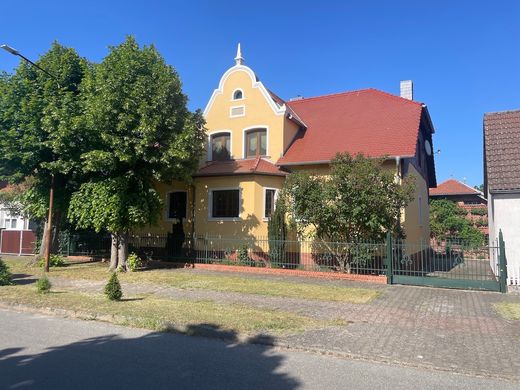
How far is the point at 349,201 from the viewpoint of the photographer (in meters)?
14.1

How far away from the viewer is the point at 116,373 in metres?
5.27

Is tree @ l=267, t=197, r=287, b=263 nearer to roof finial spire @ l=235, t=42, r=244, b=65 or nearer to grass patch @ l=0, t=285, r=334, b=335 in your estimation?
grass patch @ l=0, t=285, r=334, b=335

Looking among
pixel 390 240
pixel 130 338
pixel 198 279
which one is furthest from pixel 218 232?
pixel 130 338

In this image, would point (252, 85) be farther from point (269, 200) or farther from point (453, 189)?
point (453, 189)

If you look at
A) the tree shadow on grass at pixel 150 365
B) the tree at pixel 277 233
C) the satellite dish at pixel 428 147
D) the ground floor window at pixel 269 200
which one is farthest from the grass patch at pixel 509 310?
the satellite dish at pixel 428 147

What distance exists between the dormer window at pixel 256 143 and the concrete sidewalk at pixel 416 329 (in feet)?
33.5

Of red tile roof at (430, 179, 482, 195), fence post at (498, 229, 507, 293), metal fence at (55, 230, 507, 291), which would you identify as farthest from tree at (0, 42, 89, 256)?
red tile roof at (430, 179, 482, 195)

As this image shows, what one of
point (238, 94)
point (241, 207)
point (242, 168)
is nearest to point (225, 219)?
point (241, 207)

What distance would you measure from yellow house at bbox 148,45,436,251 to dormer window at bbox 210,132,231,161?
0.17 ft

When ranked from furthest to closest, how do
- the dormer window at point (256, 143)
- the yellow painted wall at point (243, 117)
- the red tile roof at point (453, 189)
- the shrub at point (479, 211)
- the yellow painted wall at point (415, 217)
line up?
1. the red tile roof at point (453, 189)
2. the shrub at point (479, 211)
3. the dormer window at point (256, 143)
4. the yellow painted wall at point (243, 117)
5. the yellow painted wall at point (415, 217)

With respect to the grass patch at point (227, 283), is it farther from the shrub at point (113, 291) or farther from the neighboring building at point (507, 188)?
the neighboring building at point (507, 188)

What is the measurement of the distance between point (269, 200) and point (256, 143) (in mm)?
3334

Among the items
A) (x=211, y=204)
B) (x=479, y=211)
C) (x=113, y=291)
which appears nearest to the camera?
(x=113, y=291)

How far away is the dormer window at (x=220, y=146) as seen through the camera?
21256mm
